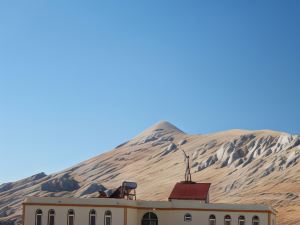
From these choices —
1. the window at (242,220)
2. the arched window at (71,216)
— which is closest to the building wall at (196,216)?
the window at (242,220)

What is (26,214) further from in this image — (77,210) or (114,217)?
(114,217)

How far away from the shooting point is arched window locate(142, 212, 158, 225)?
218 feet

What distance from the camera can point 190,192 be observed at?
67938mm

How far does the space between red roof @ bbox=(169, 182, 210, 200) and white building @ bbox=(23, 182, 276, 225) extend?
0.74 metres

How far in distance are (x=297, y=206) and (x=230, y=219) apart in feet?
292

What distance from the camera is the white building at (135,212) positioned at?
63.8 m

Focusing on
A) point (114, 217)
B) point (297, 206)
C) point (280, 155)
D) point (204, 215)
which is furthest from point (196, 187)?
point (280, 155)

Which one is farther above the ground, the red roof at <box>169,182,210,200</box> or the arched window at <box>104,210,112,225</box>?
the red roof at <box>169,182,210,200</box>

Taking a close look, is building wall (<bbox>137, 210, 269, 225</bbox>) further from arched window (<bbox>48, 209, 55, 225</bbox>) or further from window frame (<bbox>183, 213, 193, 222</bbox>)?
arched window (<bbox>48, 209, 55, 225</bbox>)

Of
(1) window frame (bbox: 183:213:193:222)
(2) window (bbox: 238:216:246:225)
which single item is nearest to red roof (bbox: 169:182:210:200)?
(1) window frame (bbox: 183:213:193:222)

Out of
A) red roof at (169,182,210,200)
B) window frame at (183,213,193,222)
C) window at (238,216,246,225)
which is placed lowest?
window at (238,216,246,225)

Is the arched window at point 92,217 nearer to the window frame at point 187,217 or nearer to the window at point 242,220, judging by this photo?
the window frame at point 187,217

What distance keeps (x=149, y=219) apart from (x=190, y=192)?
5.61m

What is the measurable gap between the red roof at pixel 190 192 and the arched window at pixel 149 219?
9.35ft
